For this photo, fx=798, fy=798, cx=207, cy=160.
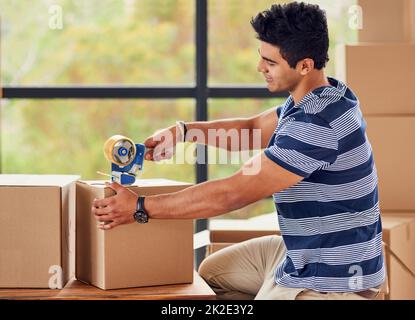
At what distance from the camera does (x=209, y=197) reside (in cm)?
212

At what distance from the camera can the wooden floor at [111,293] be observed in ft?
6.97

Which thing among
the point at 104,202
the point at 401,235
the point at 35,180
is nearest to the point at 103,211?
the point at 104,202

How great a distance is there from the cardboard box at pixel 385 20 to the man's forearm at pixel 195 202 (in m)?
1.36

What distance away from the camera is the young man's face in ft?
7.28

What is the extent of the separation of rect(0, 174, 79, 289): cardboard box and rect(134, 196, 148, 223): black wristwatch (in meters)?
0.22

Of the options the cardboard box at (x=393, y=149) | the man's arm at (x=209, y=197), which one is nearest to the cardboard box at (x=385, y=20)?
the cardboard box at (x=393, y=149)

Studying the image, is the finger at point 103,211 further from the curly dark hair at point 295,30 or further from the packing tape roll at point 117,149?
the curly dark hair at point 295,30

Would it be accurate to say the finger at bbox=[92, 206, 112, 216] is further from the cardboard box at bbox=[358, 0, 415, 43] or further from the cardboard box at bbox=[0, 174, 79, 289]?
the cardboard box at bbox=[358, 0, 415, 43]

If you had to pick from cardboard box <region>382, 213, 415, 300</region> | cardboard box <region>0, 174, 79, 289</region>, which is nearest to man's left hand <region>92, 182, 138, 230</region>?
cardboard box <region>0, 174, 79, 289</region>

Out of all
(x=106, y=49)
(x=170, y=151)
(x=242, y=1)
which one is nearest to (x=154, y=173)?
(x=106, y=49)

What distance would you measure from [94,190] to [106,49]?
1.97m

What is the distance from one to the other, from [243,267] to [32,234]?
26.6 inches

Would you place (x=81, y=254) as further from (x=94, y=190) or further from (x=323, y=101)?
(x=323, y=101)
